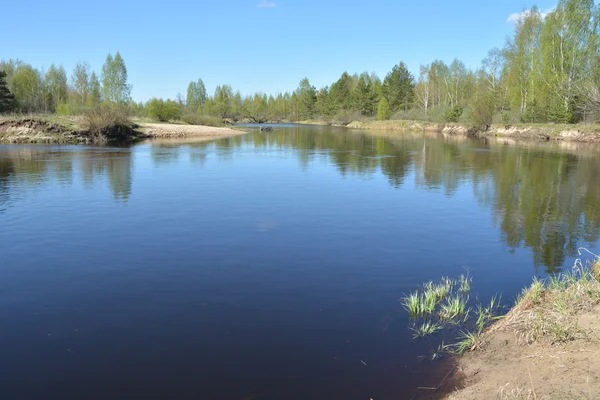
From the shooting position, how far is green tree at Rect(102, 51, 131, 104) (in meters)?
90.1

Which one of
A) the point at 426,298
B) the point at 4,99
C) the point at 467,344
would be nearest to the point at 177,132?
the point at 4,99

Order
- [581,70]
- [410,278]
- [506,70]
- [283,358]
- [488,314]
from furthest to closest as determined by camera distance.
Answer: [506,70]
[581,70]
[410,278]
[488,314]
[283,358]

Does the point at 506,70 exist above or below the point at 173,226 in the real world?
above

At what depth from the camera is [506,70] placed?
250 feet

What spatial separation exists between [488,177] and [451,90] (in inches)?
3282

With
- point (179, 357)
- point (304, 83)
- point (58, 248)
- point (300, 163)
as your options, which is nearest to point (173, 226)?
point (58, 248)

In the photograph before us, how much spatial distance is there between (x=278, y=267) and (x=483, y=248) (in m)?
6.06

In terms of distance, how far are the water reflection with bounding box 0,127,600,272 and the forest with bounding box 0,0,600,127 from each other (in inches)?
189

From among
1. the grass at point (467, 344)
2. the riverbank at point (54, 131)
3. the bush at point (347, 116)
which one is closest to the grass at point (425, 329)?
the grass at point (467, 344)

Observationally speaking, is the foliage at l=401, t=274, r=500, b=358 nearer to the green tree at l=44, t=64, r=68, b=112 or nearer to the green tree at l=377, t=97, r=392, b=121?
the green tree at l=377, t=97, r=392, b=121

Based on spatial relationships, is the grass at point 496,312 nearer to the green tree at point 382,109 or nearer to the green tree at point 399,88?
the green tree at point 382,109

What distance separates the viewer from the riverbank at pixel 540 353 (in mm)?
5445

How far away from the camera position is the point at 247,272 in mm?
10656

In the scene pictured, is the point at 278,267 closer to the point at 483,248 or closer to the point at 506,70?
the point at 483,248
